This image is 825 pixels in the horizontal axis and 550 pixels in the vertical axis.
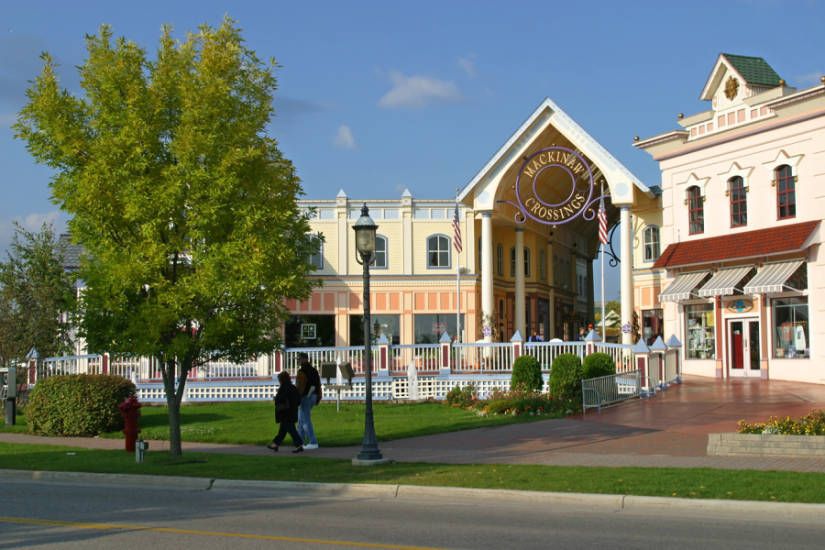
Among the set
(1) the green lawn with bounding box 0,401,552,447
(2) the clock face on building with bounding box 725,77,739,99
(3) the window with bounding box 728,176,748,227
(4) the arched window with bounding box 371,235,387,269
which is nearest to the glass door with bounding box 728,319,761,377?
(3) the window with bounding box 728,176,748,227


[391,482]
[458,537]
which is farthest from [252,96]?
[458,537]

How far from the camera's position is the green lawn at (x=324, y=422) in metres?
20.8

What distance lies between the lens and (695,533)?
32.8 feet

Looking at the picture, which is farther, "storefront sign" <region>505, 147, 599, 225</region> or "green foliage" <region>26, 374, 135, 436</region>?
"storefront sign" <region>505, 147, 599, 225</region>

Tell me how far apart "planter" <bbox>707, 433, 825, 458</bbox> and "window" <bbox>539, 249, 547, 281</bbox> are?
35043 mm

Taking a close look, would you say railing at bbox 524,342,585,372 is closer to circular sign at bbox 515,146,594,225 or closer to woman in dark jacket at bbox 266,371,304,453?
circular sign at bbox 515,146,594,225

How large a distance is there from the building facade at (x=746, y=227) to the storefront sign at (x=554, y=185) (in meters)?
3.38

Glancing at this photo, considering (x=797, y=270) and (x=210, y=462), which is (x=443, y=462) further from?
(x=797, y=270)

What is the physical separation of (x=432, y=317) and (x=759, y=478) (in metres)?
33.7

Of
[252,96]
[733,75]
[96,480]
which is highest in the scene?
[733,75]

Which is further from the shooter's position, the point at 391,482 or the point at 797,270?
the point at 797,270

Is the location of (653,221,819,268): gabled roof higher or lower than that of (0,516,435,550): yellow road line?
higher

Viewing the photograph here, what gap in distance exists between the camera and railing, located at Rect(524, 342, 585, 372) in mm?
29045

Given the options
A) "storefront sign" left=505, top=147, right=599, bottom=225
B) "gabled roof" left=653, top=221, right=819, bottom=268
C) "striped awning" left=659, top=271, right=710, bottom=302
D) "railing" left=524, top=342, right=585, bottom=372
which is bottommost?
"railing" left=524, top=342, right=585, bottom=372
